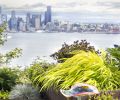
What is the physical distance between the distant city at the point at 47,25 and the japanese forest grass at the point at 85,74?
2.07 m

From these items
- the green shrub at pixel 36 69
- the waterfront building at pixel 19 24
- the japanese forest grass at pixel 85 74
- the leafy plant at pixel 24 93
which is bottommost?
the leafy plant at pixel 24 93

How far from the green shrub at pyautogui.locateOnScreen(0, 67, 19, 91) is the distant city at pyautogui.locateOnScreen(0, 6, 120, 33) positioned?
3.72ft

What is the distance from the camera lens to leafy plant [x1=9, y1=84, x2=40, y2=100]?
548cm

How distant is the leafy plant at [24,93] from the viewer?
548 centimetres

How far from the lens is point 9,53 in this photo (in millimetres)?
6523

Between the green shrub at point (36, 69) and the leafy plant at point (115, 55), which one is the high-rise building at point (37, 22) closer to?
the green shrub at point (36, 69)

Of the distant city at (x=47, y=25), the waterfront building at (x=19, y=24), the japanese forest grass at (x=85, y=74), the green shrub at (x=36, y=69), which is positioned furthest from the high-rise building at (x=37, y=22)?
the japanese forest grass at (x=85, y=74)

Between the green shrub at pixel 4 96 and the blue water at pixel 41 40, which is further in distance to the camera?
the blue water at pixel 41 40

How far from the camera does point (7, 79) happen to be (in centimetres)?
600

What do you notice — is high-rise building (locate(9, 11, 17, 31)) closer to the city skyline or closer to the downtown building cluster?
the downtown building cluster

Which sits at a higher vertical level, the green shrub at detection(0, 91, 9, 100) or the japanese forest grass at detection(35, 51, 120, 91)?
the japanese forest grass at detection(35, 51, 120, 91)

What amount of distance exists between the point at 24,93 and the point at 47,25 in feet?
6.55

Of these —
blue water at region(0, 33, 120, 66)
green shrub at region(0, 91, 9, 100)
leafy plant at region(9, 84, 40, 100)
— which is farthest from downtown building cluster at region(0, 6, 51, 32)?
leafy plant at region(9, 84, 40, 100)

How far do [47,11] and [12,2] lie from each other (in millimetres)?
711
